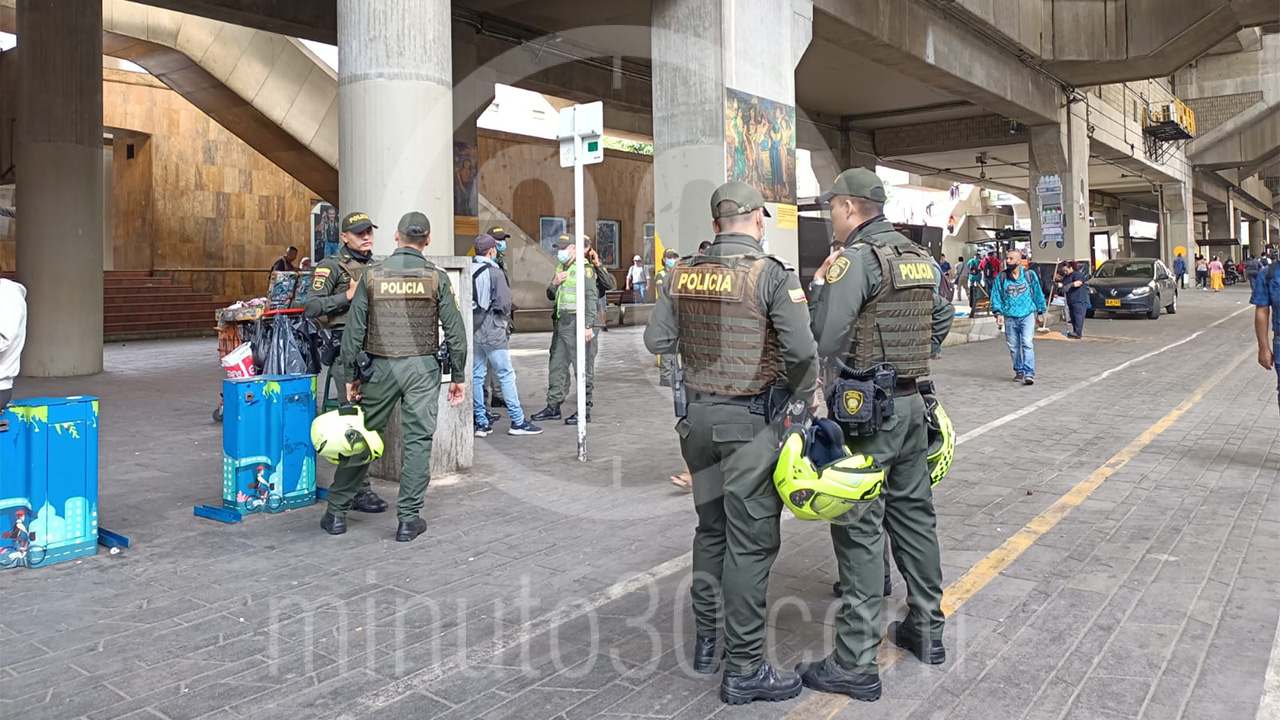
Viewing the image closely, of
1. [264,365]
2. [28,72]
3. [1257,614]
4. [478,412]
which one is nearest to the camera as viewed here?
[1257,614]

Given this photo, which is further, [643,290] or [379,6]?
[643,290]

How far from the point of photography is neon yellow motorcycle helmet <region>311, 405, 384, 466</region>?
519 centimetres

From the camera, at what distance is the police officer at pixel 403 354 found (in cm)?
534

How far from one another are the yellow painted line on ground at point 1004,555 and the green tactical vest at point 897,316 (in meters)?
1.20

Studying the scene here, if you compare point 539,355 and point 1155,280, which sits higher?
point 1155,280

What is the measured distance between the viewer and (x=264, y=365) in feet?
26.4

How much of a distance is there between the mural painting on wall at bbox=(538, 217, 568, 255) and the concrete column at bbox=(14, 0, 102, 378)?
14.3 meters

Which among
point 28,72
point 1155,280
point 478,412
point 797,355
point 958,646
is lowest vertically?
point 958,646

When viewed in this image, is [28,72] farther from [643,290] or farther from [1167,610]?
[643,290]

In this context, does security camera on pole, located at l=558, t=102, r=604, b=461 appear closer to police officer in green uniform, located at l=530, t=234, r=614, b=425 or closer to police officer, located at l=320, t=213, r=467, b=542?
police officer in green uniform, located at l=530, t=234, r=614, b=425

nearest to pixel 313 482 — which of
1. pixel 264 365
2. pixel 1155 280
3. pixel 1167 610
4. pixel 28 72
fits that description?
pixel 264 365

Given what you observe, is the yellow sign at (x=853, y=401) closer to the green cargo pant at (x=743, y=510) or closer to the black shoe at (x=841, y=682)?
the green cargo pant at (x=743, y=510)

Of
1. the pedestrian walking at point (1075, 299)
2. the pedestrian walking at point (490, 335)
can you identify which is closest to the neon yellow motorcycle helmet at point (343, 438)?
the pedestrian walking at point (490, 335)

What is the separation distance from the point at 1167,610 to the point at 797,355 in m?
2.23
